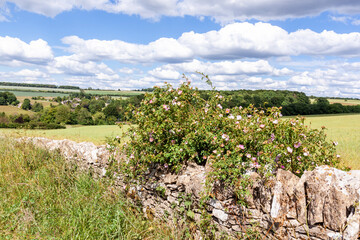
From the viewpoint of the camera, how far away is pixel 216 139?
4.16m

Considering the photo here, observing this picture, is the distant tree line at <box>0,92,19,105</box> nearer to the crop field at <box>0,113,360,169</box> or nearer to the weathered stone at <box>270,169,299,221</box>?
the crop field at <box>0,113,360,169</box>

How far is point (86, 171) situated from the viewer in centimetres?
616

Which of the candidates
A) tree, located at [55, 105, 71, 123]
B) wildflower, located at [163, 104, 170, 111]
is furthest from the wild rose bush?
tree, located at [55, 105, 71, 123]

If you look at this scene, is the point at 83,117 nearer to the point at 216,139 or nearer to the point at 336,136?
the point at 336,136

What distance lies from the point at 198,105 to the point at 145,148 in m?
1.55

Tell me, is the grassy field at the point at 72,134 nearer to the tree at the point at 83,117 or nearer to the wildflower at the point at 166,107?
the wildflower at the point at 166,107

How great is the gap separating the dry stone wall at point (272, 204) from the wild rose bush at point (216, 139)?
264 mm

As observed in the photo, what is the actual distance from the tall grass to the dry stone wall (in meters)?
0.52

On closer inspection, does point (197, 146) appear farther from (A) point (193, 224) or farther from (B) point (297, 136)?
(B) point (297, 136)

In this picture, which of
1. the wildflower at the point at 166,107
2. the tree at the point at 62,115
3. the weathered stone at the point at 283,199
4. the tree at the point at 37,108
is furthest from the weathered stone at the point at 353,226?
the tree at the point at 37,108

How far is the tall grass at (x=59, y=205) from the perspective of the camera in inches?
159

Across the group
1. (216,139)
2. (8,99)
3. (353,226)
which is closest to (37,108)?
(8,99)

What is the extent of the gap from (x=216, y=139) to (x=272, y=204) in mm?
1353

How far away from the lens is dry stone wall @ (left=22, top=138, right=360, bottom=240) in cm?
286
